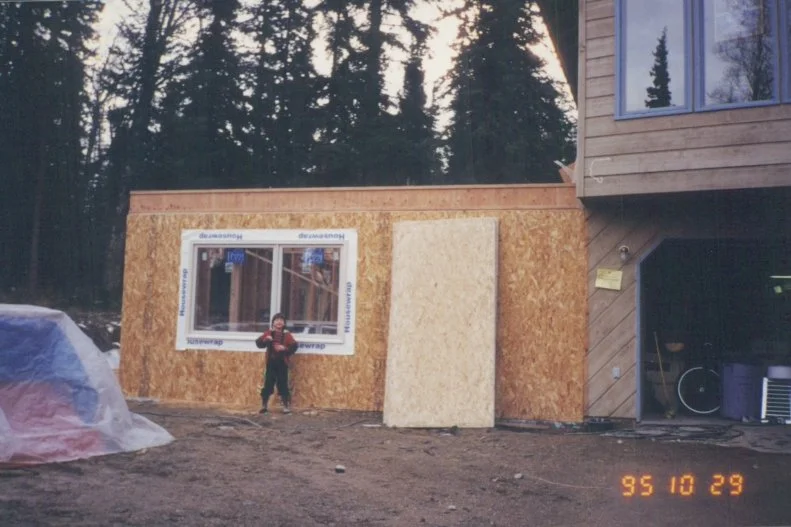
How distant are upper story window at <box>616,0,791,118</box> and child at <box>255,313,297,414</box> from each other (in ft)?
17.6

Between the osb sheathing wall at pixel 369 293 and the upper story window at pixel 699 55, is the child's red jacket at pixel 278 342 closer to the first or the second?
the osb sheathing wall at pixel 369 293

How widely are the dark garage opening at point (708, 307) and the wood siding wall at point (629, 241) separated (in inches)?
66.4

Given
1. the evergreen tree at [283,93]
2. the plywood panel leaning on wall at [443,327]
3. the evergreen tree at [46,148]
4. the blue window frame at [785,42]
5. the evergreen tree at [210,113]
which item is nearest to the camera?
the blue window frame at [785,42]

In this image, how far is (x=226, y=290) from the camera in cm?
1129

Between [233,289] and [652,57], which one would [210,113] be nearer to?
[233,289]

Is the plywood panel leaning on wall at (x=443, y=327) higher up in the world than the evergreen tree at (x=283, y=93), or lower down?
lower down

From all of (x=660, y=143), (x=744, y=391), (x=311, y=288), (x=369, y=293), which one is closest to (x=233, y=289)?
(x=311, y=288)

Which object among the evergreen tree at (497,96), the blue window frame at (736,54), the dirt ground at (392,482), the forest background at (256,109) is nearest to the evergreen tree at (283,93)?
the forest background at (256,109)

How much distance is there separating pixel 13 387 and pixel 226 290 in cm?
481

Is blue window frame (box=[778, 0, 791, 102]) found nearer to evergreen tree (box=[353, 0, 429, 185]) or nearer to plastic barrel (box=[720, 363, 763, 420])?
plastic barrel (box=[720, 363, 763, 420])

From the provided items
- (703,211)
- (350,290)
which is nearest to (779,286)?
(703,211)

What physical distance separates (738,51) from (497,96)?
1643cm

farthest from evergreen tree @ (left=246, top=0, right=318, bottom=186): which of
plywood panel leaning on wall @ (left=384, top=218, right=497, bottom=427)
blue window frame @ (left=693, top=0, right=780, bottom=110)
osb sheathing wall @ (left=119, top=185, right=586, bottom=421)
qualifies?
blue window frame @ (left=693, top=0, right=780, bottom=110)

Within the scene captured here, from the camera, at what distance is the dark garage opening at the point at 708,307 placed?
11.1 meters
